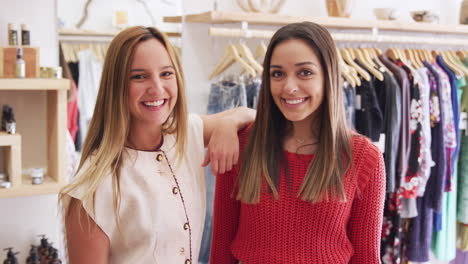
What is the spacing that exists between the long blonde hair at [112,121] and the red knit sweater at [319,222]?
0.41 metres

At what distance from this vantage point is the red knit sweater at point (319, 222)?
4.29 ft

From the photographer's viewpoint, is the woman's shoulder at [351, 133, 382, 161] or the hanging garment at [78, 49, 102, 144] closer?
the woman's shoulder at [351, 133, 382, 161]

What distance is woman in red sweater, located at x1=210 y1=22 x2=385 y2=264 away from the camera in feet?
4.17

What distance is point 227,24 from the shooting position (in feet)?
8.67

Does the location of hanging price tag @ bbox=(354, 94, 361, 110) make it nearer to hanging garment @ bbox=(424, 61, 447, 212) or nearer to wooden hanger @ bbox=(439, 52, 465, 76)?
hanging garment @ bbox=(424, 61, 447, 212)

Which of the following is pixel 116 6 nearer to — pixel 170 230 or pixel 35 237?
pixel 35 237

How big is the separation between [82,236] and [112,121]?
260mm

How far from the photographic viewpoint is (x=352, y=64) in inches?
101

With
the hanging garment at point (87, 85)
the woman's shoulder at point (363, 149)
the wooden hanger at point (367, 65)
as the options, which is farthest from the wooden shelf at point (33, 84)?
the wooden hanger at point (367, 65)

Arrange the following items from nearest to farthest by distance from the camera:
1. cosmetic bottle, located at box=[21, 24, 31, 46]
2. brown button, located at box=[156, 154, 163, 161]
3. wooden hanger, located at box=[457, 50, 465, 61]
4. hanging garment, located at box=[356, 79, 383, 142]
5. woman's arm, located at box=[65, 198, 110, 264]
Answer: woman's arm, located at box=[65, 198, 110, 264]
brown button, located at box=[156, 154, 163, 161]
cosmetic bottle, located at box=[21, 24, 31, 46]
hanging garment, located at box=[356, 79, 383, 142]
wooden hanger, located at box=[457, 50, 465, 61]

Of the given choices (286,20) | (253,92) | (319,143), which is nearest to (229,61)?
(253,92)

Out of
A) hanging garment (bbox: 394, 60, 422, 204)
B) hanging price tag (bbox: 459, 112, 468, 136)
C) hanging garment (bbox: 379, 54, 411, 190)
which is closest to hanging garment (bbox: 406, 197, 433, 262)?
hanging garment (bbox: 394, 60, 422, 204)

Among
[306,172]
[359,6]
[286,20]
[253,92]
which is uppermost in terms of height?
[359,6]

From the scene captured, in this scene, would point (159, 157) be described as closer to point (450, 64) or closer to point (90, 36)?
point (90, 36)
